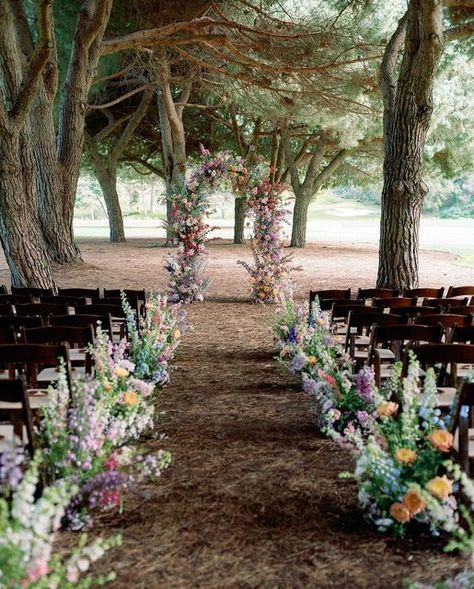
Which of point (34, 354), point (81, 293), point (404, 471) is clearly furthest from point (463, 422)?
Answer: point (81, 293)

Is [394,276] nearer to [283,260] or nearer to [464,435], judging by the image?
A: [283,260]

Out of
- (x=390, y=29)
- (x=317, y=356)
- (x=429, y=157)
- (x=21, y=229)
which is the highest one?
(x=390, y=29)

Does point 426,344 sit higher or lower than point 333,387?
higher

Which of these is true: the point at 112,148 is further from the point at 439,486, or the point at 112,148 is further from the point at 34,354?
the point at 439,486

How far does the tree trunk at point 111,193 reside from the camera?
2833 cm

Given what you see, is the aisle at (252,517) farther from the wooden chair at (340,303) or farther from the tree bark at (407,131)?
the tree bark at (407,131)

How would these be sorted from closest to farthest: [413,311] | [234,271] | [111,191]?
[413,311]
[234,271]
[111,191]

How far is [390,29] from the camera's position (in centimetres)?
1327

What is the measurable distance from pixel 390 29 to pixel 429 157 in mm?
9262

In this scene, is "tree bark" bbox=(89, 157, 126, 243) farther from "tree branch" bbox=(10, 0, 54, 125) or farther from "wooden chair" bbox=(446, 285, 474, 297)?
"wooden chair" bbox=(446, 285, 474, 297)

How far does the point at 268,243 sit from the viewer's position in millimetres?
11531

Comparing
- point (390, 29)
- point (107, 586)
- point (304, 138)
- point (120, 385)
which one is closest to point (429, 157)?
point (304, 138)

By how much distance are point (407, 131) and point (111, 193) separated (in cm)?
2035

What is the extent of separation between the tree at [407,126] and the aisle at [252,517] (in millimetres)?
5488
